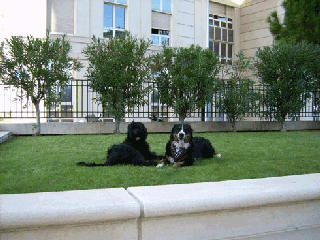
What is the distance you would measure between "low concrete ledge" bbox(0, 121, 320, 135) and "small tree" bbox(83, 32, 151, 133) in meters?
0.69

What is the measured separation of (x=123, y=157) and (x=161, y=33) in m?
18.5

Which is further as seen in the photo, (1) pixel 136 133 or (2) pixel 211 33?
(2) pixel 211 33

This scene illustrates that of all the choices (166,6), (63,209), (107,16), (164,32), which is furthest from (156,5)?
(63,209)

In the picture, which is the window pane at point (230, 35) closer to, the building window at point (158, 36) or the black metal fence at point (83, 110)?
the building window at point (158, 36)

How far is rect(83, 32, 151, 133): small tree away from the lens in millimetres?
11016

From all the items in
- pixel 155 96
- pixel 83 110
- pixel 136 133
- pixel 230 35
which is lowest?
pixel 136 133

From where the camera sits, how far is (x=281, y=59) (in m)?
13.3

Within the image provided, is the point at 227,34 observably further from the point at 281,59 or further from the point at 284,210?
the point at 284,210

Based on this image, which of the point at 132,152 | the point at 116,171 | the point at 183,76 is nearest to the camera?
Answer: the point at 116,171

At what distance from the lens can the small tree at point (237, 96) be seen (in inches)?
498

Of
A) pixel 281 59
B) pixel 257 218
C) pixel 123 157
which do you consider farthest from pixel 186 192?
pixel 281 59

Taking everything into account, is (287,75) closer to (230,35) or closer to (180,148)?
(180,148)

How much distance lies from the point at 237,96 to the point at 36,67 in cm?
771

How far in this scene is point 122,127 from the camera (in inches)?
457
